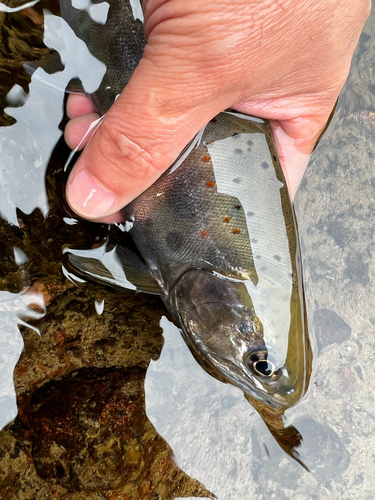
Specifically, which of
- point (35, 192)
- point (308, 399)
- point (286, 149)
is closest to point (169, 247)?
point (35, 192)

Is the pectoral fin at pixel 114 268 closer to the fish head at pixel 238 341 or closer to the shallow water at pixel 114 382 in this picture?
the shallow water at pixel 114 382

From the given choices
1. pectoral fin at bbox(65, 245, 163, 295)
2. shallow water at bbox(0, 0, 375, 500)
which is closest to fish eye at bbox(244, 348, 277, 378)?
shallow water at bbox(0, 0, 375, 500)

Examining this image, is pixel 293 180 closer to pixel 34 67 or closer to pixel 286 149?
pixel 286 149

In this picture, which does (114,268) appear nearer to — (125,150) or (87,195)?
(87,195)

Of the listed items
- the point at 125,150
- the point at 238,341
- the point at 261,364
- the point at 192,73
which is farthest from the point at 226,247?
the point at 192,73

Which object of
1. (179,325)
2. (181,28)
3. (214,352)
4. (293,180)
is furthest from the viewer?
(293,180)

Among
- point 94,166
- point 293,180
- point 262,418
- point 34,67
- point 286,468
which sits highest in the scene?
point 34,67
